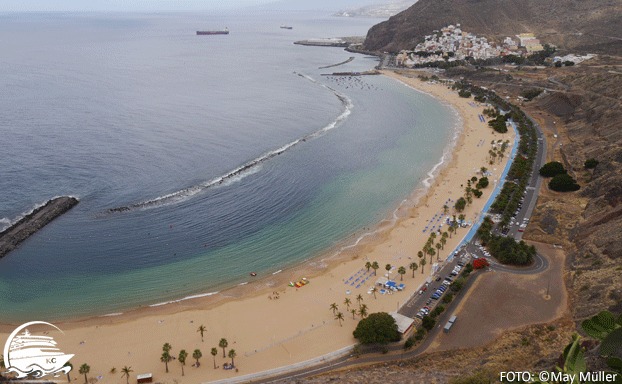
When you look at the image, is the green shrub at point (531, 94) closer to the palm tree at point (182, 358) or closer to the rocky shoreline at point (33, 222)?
the rocky shoreline at point (33, 222)

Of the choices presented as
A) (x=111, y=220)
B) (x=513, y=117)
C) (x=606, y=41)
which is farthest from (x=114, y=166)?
(x=606, y=41)

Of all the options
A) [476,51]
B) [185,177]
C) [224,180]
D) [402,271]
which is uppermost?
[476,51]

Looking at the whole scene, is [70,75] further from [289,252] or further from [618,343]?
[618,343]

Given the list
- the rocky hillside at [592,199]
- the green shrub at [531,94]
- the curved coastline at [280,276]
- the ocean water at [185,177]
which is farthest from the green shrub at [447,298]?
the green shrub at [531,94]

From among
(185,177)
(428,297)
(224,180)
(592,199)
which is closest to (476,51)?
(592,199)

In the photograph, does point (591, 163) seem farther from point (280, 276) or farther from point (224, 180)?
point (224, 180)

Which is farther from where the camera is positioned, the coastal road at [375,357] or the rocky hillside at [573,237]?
the coastal road at [375,357]
